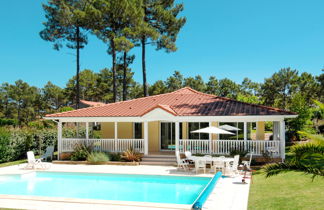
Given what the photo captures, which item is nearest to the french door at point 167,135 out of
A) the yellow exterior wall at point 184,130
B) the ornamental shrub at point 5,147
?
the yellow exterior wall at point 184,130

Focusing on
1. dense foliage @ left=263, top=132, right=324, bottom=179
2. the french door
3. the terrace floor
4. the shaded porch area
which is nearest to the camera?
dense foliage @ left=263, top=132, right=324, bottom=179

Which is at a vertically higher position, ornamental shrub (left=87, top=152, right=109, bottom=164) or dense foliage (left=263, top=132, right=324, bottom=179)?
dense foliage (left=263, top=132, right=324, bottom=179)

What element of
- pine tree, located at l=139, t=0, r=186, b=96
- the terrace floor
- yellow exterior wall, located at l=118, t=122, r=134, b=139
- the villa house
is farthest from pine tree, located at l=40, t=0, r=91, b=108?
the terrace floor

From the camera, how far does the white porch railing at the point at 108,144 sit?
69.1 feet

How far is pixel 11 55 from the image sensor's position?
56812mm

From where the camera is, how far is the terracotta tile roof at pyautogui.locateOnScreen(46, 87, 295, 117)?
19.7 meters

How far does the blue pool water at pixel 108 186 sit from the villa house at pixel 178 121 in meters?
4.39

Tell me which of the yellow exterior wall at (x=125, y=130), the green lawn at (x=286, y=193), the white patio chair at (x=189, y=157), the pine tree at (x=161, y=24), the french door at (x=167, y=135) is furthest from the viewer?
the pine tree at (x=161, y=24)

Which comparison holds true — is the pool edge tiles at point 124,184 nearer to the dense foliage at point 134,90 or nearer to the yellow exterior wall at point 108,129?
the yellow exterior wall at point 108,129

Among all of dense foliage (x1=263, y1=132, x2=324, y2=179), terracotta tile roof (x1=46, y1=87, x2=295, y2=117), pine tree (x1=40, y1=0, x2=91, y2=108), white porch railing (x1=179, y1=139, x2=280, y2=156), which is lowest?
white porch railing (x1=179, y1=139, x2=280, y2=156)

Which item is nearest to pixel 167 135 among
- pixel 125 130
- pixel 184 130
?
pixel 184 130

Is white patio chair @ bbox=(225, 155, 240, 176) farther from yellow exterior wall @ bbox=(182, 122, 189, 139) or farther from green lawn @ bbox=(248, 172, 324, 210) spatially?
yellow exterior wall @ bbox=(182, 122, 189, 139)

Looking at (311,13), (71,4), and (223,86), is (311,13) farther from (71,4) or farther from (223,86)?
(223,86)

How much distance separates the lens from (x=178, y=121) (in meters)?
19.9
